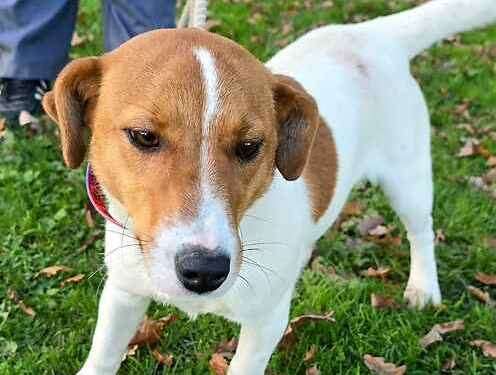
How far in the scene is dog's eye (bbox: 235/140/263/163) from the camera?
295cm

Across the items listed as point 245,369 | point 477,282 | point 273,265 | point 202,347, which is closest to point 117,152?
point 273,265

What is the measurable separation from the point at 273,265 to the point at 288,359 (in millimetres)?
→ 967

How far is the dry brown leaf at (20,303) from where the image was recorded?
4.40 m

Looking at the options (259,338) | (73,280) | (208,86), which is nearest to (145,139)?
(208,86)

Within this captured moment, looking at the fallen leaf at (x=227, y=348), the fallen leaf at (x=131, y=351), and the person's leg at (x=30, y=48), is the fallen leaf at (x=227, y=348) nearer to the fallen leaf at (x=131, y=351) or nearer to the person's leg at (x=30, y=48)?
the fallen leaf at (x=131, y=351)

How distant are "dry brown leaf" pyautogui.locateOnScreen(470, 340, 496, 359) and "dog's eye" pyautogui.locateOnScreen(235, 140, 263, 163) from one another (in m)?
2.03

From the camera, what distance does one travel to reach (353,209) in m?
5.62

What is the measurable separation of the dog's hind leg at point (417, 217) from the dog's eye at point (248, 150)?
1.68 metres

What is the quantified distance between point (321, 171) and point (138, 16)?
6.62 feet

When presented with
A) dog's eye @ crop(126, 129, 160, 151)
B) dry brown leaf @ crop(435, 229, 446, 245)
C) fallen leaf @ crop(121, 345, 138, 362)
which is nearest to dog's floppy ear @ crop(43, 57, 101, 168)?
dog's eye @ crop(126, 129, 160, 151)

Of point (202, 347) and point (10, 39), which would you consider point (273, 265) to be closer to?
point (202, 347)

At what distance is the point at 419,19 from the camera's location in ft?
15.1

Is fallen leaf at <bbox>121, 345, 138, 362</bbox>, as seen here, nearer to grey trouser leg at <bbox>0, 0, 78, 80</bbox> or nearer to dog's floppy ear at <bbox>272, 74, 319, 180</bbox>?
dog's floppy ear at <bbox>272, 74, 319, 180</bbox>

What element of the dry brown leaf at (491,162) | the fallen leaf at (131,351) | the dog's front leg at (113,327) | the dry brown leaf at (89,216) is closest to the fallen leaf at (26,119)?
the dry brown leaf at (89,216)
